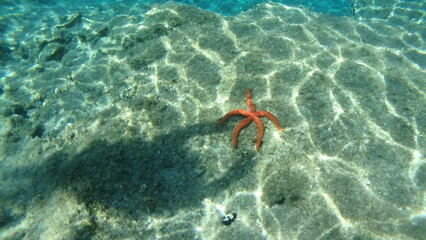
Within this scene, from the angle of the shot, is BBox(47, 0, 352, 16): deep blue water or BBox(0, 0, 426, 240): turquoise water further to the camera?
BBox(47, 0, 352, 16): deep blue water

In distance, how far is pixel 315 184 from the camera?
3678 millimetres

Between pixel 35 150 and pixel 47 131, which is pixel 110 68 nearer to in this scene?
pixel 47 131

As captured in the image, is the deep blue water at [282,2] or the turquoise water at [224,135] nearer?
the turquoise water at [224,135]

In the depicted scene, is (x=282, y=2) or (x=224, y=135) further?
(x=282, y=2)

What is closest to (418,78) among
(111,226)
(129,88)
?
(129,88)

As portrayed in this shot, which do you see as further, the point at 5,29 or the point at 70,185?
the point at 5,29

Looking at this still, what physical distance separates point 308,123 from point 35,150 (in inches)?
216

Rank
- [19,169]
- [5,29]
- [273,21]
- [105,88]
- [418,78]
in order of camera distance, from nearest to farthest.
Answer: [19,169], [418,78], [105,88], [273,21], [5,29]

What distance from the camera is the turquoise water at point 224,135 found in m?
3.59

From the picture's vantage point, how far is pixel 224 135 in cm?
436

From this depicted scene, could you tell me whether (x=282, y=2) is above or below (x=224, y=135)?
above

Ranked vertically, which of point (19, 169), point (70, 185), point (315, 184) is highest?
point (315, 184)

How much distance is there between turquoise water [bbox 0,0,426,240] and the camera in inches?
141

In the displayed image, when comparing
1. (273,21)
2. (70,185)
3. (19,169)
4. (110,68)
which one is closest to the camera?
(70,185)
